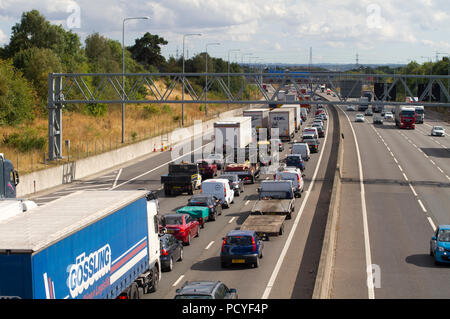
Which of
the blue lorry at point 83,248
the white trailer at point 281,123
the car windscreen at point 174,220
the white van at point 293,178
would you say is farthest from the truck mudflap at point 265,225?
the white trailer at point 281,123

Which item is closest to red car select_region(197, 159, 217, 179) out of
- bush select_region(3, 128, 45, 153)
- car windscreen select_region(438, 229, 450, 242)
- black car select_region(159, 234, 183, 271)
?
bush select_region(3, 128, 45, 153)

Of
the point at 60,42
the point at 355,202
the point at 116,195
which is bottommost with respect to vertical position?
the point at 355,202

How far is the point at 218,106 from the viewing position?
5039 inches

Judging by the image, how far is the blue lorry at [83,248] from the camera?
11578mm

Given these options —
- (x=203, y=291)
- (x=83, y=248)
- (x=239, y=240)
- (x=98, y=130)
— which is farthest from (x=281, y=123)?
(x=83, y=248)

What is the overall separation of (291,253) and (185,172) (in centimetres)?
1724

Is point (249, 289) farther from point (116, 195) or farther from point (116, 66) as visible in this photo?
point (116, 66)

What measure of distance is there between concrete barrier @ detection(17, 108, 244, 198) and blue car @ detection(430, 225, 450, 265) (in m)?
24.2

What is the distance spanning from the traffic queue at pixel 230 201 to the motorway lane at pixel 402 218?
14.0 feet

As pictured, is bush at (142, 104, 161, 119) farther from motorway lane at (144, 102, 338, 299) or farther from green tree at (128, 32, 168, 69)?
motorway lane at (144, 102, 338, 299)

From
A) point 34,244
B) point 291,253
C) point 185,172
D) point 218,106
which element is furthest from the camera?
point 218,106

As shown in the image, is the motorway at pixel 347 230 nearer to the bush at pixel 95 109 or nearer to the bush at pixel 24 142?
the bush at pixel 24 142

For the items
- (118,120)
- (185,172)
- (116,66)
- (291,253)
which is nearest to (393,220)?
(291,253)

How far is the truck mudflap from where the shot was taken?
2777 centimetres
